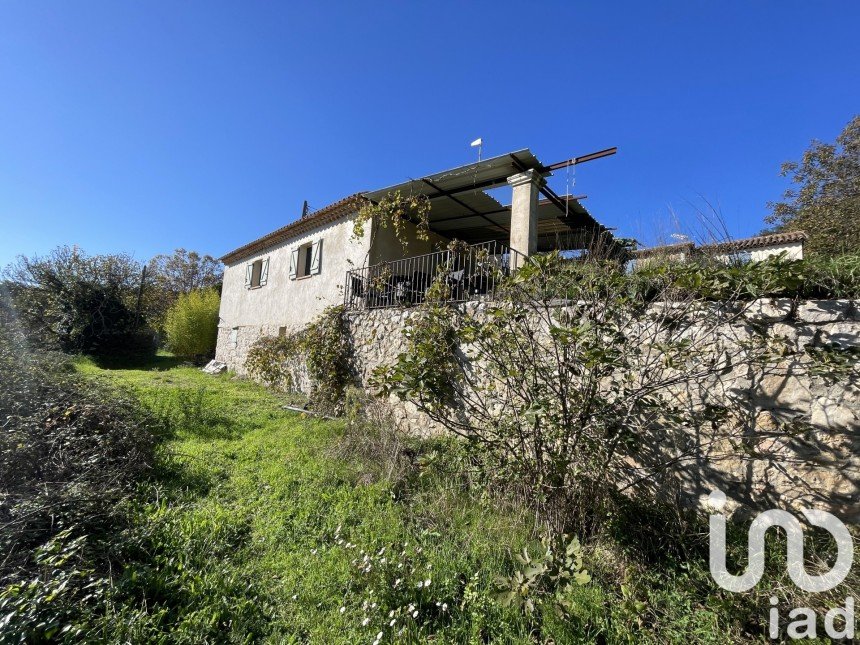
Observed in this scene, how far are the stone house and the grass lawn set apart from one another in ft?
10.3

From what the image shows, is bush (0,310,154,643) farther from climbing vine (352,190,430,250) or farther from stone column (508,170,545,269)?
stone column (508,170,545,269)

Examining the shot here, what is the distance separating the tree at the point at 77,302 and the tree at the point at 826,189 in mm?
24173

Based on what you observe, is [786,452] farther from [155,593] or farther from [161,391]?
[161,391]

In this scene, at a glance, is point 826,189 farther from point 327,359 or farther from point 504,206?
point 327,359

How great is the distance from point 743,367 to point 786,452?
28.7 inches

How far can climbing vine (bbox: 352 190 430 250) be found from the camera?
7082 mm

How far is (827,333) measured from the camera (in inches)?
112

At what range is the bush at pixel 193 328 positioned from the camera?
15.8m

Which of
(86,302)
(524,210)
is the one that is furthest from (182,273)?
(524,210)

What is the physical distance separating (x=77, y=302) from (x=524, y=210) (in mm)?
19436

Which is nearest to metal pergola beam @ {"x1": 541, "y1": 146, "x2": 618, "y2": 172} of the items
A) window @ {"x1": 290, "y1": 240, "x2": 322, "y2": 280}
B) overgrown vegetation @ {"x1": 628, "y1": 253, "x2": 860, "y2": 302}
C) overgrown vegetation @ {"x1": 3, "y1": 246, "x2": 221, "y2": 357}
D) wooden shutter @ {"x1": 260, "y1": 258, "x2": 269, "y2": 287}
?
overgrown vegetation @ {"x1": 628, "y1": 253, "x2": 860, "y2": 302}

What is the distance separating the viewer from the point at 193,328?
15805 millimetres

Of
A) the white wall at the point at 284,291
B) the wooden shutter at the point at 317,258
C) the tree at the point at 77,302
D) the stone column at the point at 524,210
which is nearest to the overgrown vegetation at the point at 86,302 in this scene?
the tree at the point at 77,302

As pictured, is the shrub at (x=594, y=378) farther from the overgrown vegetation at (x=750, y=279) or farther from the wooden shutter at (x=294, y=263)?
the wooden shutter at (x=294, y=263)
